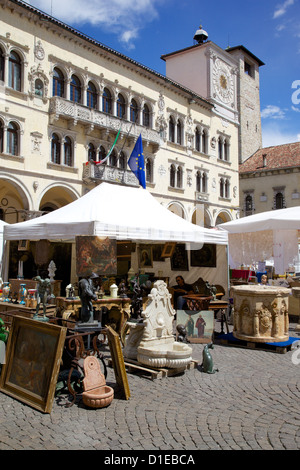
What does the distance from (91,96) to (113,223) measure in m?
13.9

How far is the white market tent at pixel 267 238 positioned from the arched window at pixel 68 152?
9344mm

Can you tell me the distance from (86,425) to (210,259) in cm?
898

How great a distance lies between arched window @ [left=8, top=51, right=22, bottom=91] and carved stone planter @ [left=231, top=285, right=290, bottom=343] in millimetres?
14768

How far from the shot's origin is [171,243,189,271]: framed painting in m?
13.2

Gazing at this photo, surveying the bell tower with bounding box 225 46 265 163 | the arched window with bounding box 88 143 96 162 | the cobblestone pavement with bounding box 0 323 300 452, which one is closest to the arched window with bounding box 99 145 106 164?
the arched window with bounding box 88 143 96 162

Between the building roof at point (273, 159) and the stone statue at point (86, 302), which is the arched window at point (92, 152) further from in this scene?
the building roof at point (273, 159)

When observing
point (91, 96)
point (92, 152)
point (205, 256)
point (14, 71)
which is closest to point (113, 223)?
point (205, 256)

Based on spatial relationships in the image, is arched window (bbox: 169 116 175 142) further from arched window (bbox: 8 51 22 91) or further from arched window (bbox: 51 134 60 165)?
arched window (bbox: 8 51 22 91)

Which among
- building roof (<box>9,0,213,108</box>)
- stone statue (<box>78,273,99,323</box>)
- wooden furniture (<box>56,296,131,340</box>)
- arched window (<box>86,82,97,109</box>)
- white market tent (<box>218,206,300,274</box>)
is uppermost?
building roof (<box>9,0,213,108</box>)

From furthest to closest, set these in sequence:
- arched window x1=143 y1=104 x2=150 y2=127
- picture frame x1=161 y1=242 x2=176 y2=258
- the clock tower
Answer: the clock tower → arched window x1=143 y1=104 x2=150 y2=127 → picture frame x1=161 y1=242 x2=176 y2=258

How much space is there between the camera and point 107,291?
10.8 metres

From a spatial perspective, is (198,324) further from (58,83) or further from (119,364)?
(58,83)

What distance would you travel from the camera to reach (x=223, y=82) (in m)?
31.0

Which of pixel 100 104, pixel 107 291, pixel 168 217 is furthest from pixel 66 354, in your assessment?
pixel 100 104
